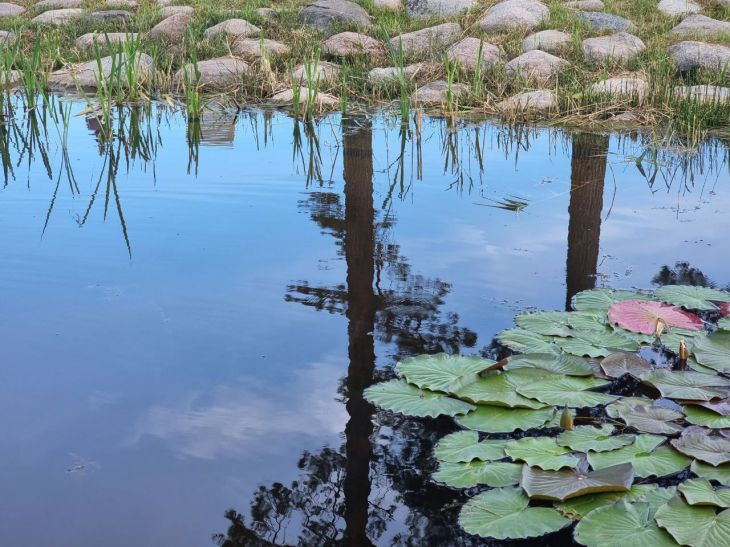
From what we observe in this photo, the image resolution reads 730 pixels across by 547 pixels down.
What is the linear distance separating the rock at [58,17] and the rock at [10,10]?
1.67 feet

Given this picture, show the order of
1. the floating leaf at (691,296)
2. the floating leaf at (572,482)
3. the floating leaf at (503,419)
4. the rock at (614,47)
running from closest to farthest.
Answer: the floating leaf at (572,482) < the floating leaf at (503,419) < the floating leaf at (691,296) < the rock at (614,47)

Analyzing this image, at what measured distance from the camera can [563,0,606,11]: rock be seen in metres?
9.02

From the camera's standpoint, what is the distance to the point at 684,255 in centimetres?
329

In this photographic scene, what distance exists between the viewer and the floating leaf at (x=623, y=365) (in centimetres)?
230

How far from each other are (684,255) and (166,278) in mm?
1915

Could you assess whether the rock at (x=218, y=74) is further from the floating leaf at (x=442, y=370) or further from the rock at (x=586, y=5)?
the floating leaf at (x=442, y=370)

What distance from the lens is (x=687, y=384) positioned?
2205mm

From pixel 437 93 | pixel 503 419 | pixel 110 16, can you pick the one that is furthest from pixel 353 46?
pixel 503 419

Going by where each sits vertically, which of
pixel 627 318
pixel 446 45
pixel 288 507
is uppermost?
pixel 446 45

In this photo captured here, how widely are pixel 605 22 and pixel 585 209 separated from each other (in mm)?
5103

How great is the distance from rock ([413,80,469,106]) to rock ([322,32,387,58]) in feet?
3.48

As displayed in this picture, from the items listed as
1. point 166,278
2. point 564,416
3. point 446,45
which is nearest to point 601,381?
point 564,416

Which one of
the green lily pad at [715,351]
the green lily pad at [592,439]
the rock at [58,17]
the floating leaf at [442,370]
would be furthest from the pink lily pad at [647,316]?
the rock at [58,17]

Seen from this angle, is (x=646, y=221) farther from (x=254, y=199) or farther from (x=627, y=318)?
(x=254, y=199)
